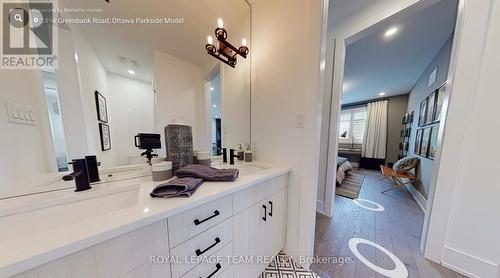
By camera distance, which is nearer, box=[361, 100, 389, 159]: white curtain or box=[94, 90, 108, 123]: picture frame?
box=[94, 90, 108, 123]: picture frame

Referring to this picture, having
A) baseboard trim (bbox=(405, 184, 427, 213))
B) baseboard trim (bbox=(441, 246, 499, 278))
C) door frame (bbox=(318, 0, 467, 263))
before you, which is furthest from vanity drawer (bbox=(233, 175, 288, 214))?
baseboard trim (bbox=(405, 184, 427, 213))

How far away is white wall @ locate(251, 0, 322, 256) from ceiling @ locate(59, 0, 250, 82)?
49cm

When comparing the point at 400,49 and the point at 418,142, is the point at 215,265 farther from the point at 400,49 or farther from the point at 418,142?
the point at 418,142

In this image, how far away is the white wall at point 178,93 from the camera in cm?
105

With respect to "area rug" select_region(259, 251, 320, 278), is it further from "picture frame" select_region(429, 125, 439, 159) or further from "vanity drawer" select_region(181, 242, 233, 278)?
"picture frame" select_region(429, 125, 439, 159)

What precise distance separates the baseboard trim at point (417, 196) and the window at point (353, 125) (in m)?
2.78

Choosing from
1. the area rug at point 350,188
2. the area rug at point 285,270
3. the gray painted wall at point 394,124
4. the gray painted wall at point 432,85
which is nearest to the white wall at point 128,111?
the area rug at point 285,270

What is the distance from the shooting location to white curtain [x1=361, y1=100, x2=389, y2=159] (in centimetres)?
471

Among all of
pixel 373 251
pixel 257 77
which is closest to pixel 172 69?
pixel 257 77

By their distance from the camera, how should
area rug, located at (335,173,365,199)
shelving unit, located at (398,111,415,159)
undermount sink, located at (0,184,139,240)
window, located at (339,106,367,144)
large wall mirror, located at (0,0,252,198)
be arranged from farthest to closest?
window, located at (339,106,367,144) → shelving unit, located at (398,111,415,159) → area rug, located at (335,173,365,199) → large wall mirror, located at (0,0,252,198) → undermount sink, located at (0,184,139,240)

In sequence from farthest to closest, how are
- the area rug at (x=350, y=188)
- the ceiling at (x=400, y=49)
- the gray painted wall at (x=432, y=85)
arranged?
1. the area rug at (x=350, y=188)
2. the gray painted wall at (x=432, y=85)
3. the ceiling at (x=400, y=49)

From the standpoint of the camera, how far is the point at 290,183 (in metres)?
1.28

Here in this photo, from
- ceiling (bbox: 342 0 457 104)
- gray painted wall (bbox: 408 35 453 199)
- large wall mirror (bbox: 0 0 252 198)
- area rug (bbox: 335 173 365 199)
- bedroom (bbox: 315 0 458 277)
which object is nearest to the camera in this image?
large wall mirror (bbox: 0 0 252 198)

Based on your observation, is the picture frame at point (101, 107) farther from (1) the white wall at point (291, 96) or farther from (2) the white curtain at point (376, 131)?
(2) the white curtain at point (376, 131)
